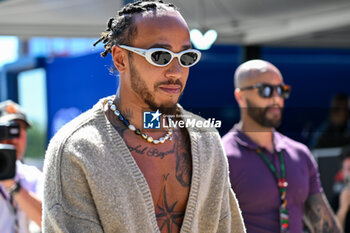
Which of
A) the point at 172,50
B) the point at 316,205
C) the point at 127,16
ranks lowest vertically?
the point at 316,205

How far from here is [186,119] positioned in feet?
6.69

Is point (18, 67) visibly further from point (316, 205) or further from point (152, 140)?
point (152, 140)

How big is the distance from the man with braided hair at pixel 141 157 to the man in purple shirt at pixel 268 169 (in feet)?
3.33

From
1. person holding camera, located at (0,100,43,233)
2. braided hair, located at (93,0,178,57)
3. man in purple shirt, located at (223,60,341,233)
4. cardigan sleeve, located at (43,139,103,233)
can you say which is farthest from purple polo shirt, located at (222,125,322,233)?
cardigan sleeve, located at (43,139,103,233)

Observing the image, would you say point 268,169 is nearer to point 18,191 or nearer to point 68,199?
point 18,191

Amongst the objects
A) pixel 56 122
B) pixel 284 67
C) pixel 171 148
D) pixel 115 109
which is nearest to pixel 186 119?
pixel 171 148

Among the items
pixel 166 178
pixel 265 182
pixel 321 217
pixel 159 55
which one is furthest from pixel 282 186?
pixel 159 55

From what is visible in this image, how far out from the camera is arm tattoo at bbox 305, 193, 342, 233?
319cm

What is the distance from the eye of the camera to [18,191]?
9.54ft

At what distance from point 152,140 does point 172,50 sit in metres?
0.33

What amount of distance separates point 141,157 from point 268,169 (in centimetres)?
150

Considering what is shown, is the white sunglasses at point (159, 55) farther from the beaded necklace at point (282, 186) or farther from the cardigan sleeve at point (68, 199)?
the beaded necklace at point (282, 186)

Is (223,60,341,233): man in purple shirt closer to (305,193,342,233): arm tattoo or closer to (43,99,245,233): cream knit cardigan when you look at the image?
(305,193,342,233): arm tattoo

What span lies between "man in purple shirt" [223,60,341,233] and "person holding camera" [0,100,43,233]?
115cm
